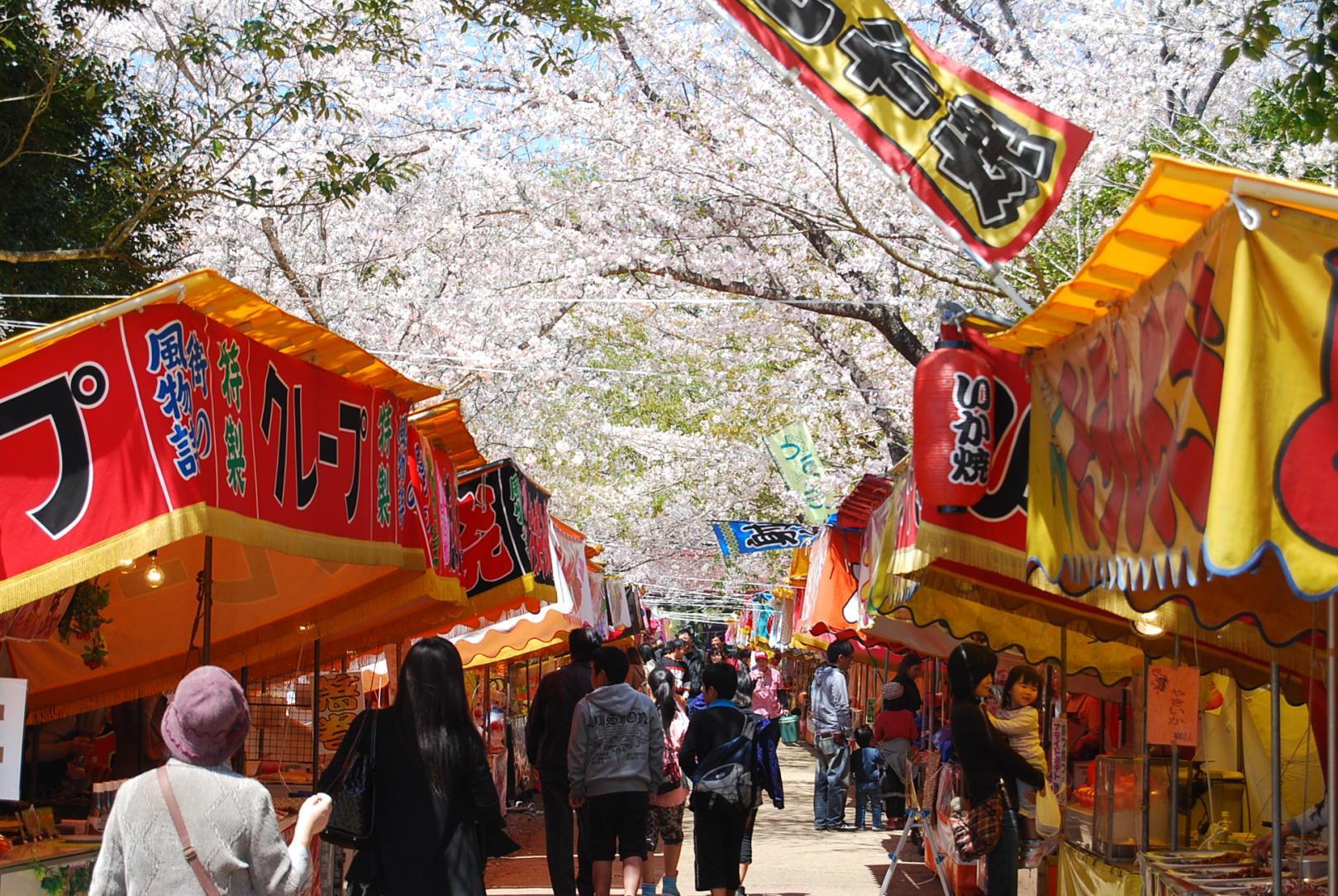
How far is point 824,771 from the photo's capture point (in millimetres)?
17688

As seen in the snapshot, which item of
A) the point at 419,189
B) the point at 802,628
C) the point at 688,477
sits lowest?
A: the point at 802,628

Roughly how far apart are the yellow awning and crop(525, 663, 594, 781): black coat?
5798 mm

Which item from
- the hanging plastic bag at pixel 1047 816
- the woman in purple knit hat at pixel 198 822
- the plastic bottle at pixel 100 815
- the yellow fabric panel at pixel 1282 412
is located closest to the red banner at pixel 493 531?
the hanging plastic bag at pixel 1047 816

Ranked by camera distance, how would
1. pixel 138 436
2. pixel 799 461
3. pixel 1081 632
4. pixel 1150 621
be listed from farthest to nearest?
pixel 799 461, pixel 1081 632, pixel 1150 621, pixel 138 436

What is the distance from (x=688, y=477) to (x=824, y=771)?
1049cm

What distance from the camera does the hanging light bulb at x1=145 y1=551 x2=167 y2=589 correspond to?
292 inches

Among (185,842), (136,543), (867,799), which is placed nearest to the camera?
(185,842)

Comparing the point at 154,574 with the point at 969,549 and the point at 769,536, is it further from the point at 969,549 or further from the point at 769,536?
the point at 769,536

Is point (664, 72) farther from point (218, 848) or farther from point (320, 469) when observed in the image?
point (218, 848)

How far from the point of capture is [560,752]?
10.8 metres

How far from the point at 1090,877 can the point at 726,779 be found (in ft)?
8.71

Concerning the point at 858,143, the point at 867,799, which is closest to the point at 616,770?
the point at 858,143

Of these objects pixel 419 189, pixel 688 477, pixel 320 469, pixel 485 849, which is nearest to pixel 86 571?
pixel 320 469

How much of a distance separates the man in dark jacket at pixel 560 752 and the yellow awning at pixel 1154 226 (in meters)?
5.79
